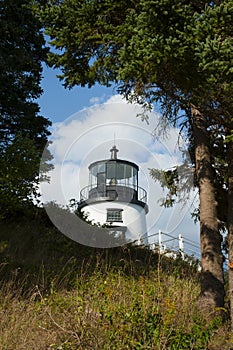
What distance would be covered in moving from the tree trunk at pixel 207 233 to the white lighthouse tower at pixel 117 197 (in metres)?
10.9

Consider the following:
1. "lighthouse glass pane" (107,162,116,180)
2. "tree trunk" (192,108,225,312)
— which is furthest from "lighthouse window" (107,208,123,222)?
"tree trunk" (192,108,225,312)

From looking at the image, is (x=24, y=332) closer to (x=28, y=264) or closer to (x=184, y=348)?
(x=184, y=348)

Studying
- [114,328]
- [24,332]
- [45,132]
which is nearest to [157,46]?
[114,328]

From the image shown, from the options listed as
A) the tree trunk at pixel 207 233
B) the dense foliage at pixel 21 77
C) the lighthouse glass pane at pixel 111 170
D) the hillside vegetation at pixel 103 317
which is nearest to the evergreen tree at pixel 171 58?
the tree trunk at pixel 207 233

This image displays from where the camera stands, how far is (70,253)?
9812 millimetres

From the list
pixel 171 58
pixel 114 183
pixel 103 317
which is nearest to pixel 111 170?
pixel 114 183

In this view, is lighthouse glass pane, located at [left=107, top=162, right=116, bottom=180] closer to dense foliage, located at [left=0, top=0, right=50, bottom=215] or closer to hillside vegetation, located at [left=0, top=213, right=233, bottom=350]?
dense foliage, located at [left=0, top=0, right=50, bottom=215]

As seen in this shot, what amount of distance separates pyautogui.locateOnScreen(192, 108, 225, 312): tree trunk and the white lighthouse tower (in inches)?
431

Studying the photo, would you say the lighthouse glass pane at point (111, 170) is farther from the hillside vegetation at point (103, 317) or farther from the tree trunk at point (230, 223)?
the tree trunk at point (230, 223)

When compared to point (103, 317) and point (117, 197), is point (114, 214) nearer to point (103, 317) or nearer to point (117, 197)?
point (117, 197)

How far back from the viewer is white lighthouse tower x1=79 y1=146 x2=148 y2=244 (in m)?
18.4

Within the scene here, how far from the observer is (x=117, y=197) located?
60.7 ft

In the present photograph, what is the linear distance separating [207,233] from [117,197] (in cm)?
1201

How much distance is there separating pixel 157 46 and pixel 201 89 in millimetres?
1033
